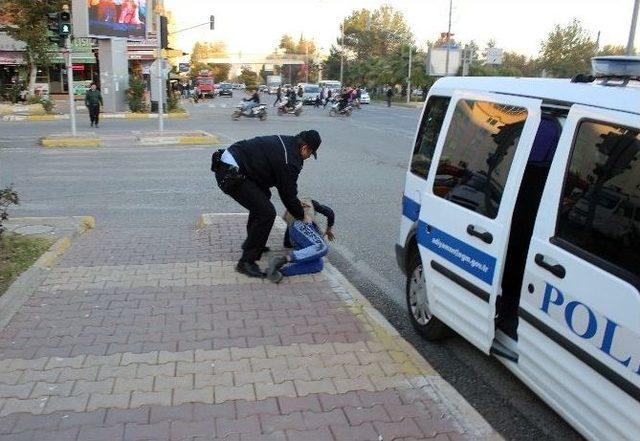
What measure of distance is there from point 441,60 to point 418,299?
45.6 m

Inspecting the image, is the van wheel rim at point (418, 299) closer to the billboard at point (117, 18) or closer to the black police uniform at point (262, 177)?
the black police uniform at point (262, 177)

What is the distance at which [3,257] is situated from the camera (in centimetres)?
609

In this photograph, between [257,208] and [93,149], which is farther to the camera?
[93,149]

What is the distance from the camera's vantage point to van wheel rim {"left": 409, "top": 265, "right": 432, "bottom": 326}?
4684mm

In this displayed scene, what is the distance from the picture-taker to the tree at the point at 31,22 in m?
33.8

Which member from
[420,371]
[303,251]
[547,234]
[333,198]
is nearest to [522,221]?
[547,234]

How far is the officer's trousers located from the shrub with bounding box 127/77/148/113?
1145 inches

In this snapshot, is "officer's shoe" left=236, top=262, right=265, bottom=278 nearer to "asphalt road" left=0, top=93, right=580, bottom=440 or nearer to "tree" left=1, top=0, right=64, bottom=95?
"asphalt road" left=0, top=93, right=580, bottom=440

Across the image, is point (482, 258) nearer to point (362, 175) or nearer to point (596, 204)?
point (596, 204)

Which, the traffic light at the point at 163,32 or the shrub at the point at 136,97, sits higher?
the traffic light at the point at 163,32

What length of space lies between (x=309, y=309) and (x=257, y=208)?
3.86 ft

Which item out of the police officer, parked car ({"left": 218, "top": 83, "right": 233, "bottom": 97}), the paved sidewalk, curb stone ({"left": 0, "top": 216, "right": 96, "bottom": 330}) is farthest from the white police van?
parked car ({"left": 218, "top": 83, "right": 233, "bottom": 97})

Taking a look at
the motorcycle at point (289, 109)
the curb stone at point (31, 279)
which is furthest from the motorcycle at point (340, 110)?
the curb stone at point (31, 279)

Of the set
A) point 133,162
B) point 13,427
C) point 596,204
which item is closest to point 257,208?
point 13,427
